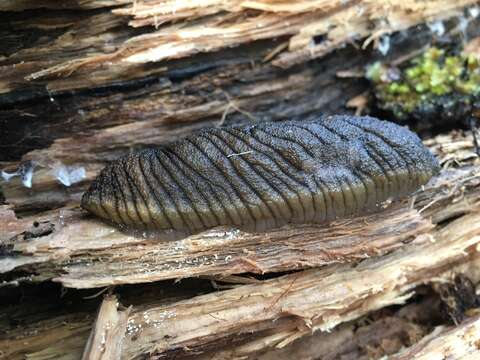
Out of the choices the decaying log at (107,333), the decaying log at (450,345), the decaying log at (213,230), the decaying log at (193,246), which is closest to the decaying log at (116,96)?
the decaying log at (213,230)

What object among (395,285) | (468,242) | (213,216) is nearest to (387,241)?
(395,285)

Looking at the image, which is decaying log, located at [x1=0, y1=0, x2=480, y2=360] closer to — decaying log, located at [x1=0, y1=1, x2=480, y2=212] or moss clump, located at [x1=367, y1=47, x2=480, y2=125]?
decaying log, located at [x1=0, y1=1, x2=480, y2=212]

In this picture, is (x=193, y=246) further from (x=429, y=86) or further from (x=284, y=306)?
(x=429, y=86)

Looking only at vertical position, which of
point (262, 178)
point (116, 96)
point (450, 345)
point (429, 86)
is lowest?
point (450, 345)

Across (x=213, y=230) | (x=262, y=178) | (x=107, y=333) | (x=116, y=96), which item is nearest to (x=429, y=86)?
(x=262, y=178)

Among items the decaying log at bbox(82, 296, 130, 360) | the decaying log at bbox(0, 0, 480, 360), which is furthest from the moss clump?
the decaying log at bbox(82, 296, 130, 360)

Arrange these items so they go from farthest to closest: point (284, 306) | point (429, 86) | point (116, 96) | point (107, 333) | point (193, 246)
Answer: point (429, 86)
point (116, 96)
point (193, 246)
point (284, 306)
point (107, 333)
